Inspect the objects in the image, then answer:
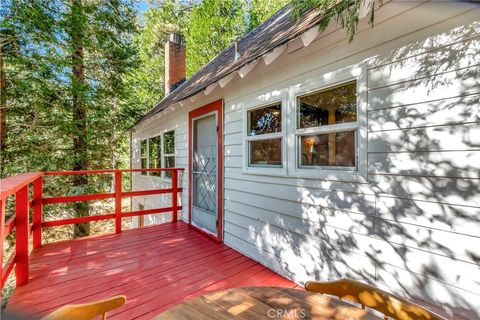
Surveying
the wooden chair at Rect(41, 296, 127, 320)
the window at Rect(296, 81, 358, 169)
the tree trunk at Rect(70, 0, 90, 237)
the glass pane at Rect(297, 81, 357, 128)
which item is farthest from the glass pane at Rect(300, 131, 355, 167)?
the tree trunk at Rect(70, 0, 90, 237)

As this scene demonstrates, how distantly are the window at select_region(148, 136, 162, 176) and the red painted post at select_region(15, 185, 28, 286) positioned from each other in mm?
4728

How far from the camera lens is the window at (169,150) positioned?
21.0ft

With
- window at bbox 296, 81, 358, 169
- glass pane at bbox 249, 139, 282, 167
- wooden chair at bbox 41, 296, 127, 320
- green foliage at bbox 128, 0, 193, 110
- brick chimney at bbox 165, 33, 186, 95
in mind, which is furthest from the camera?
green foliage at bbox 128, 0, 193, 110

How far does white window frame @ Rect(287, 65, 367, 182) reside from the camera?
2105 millimetres

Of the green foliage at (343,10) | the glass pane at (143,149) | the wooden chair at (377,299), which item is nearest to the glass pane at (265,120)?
the green foliage at (343,10)

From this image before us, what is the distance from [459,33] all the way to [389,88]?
50 centimetres

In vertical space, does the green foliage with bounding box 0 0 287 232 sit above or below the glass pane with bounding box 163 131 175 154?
above

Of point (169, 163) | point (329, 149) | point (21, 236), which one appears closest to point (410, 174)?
point (329, 149)

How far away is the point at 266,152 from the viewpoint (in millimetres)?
3297

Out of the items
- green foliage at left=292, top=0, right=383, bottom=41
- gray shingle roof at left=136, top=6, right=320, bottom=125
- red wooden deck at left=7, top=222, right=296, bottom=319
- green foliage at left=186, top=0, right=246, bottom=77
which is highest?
green foliage at left=186, top=0, right=246, bottom=77

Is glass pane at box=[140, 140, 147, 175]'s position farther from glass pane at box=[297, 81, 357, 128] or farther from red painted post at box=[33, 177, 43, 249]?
glass pane at box=[297, 81, 357, 128]

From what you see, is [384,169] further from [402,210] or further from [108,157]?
[108,157]

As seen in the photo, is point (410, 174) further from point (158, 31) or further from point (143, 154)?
point (158, 31)

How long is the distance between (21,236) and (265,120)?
310 cm
